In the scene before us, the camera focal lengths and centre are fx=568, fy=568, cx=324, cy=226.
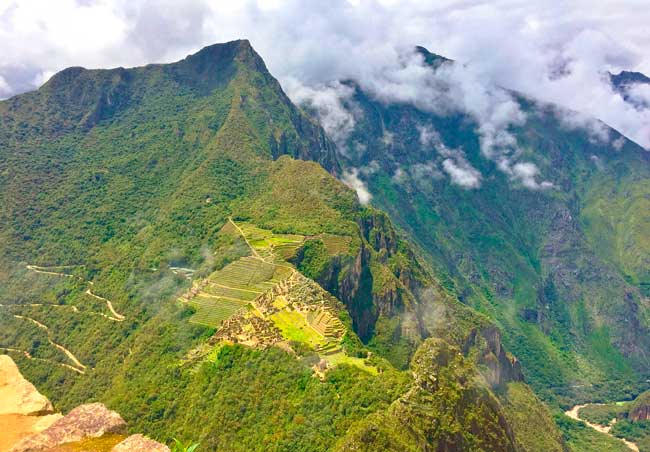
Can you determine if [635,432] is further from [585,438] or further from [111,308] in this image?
[111,308]

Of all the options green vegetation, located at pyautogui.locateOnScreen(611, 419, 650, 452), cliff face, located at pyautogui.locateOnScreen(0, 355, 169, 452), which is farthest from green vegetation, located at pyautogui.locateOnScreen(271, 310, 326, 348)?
green vegetation, located at pyautogui.locateOnScreen(611, 419, 650, 452)

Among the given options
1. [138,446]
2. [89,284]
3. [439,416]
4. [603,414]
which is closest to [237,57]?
[89,284]

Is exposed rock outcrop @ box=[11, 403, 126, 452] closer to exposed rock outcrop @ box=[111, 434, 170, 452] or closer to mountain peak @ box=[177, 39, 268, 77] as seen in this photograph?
exposed rock outcrop @ box=[111, 434, 170, 452]

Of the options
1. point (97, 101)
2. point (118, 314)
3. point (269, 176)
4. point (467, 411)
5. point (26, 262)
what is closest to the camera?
point (467, 411)

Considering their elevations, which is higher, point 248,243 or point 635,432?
point 248,243

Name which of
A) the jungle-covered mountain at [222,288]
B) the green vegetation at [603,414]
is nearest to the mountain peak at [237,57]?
the jungle-covered mountain at [222,288]

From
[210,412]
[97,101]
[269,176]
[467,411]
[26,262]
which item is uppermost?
[97,101]

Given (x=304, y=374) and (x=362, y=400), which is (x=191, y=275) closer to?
(x=304, y=374)

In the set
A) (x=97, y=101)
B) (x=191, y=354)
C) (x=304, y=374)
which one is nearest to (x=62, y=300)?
(x=191, y=354)
